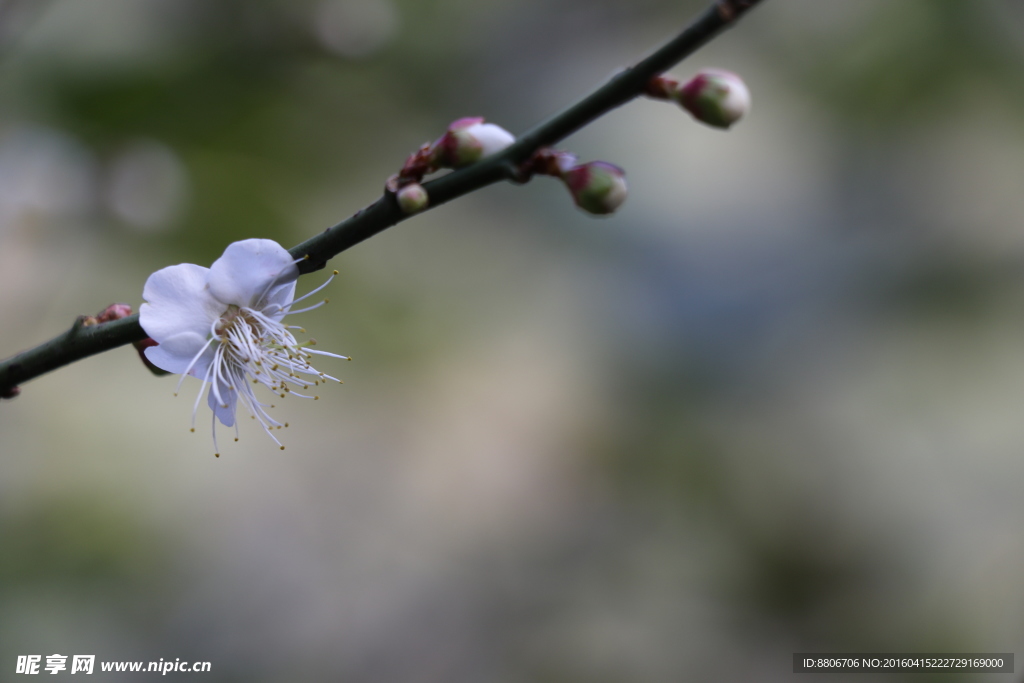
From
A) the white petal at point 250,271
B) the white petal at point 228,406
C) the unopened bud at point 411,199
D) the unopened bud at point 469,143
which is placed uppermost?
the unopened bud at point 469,143

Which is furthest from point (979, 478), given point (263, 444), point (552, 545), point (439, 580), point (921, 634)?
point (263, 444)

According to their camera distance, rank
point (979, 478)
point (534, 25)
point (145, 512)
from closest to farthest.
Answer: point (145, 512) → point (979, 478) → point (534, 25)

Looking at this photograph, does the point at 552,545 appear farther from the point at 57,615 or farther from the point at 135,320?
the point at 135,320

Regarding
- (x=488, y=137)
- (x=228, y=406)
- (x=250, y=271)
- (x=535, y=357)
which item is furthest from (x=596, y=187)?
(x=535, y=357)

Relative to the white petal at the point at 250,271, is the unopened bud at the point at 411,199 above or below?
below

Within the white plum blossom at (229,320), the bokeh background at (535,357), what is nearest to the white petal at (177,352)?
the white plum blossom at (229,320)

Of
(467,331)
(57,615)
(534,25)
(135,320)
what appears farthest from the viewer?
(534,25)

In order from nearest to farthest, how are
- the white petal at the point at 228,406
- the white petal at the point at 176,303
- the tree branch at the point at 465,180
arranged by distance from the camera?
the tree branch at the point at 465,180
the white petal at the point at 176,303
the white petal at the point at 228,406

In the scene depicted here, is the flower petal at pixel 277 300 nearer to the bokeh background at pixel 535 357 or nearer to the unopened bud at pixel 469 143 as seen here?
the unopened bud at pixel 469 143
